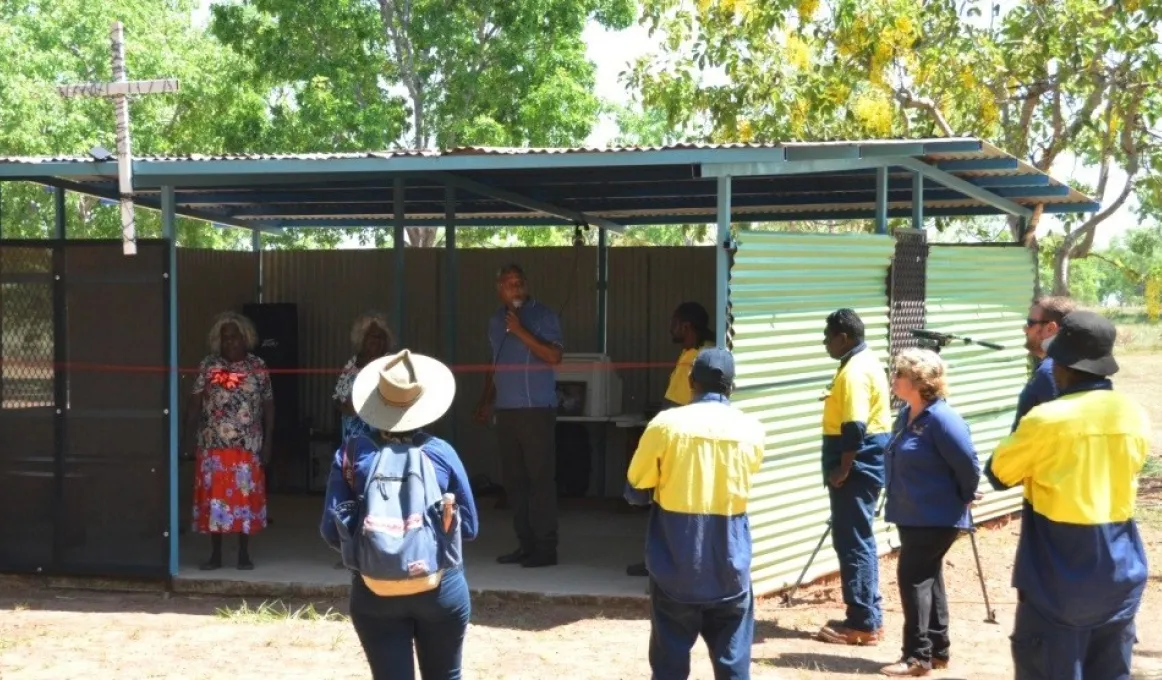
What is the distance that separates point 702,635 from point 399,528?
4.28 feet

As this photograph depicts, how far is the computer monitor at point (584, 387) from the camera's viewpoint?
38.5ft

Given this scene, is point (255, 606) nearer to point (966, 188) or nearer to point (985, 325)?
point (985, 325)

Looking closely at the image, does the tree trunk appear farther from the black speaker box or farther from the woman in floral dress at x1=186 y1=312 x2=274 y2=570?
the woman in floral dress at x1=186 y1=312 x2=274 y2=570

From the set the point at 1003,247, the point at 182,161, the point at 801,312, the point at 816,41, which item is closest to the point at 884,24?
the point at 816,41

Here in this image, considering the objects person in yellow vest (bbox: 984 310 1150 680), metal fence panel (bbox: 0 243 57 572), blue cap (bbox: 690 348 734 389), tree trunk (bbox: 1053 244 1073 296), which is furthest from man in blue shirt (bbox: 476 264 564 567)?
tree trunk (bbox: 1053 244 1073 296)

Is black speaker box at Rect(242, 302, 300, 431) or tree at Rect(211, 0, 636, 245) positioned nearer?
black speaker box at Rect(242, 302, 300, 431)

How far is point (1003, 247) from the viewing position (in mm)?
11609

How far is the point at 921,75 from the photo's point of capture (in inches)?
585

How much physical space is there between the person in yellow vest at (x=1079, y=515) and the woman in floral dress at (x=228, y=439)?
18.2 feet

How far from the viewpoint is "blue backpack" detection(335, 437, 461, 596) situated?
4664mm

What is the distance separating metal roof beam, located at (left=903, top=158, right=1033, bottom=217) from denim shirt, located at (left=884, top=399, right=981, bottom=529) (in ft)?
11.9

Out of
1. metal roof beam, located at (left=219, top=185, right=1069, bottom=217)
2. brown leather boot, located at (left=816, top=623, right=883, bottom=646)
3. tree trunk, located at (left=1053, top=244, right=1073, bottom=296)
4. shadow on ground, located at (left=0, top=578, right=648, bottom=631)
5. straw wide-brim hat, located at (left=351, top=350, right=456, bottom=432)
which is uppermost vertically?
metal roof beam, located at (left=219, top=185, right=1069, bottom=217)

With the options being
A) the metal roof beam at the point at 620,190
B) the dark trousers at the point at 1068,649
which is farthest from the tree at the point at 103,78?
the dark trousers at the point at 1068,649

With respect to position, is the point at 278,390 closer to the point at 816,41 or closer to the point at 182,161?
the point at 182,161
